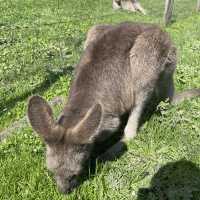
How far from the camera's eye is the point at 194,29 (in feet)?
43.9

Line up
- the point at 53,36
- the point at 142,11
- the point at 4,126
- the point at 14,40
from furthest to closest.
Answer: the point at 142,11 → the point at 53,36 → the point at 14,40 → the point at 4,126

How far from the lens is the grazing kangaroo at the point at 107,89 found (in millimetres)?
4637

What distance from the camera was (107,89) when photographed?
571 cm

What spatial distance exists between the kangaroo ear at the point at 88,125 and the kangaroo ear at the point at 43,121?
0.50ft

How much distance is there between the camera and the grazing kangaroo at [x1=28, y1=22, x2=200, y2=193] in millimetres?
4637

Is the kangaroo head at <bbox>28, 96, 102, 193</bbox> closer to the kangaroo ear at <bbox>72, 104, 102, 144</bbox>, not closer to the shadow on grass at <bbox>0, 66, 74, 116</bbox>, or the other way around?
the kangaroo ear at <bbox>72, 104, 102, 144</bbox>

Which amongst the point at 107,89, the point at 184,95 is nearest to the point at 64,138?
the point at 107,89

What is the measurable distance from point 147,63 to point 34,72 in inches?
120

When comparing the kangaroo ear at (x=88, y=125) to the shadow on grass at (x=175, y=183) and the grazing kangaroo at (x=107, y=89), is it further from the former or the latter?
the shadow on grass at (x=175, y=183)

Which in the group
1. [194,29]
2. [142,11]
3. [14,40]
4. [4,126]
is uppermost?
[4,126]

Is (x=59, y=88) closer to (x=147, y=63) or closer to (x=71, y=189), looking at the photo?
(x=147, y=63)

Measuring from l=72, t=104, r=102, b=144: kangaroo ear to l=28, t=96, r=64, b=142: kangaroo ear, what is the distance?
0.50 ft

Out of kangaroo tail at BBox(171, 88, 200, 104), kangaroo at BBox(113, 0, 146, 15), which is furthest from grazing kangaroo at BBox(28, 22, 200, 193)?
kangaroo at BBox(113, 0, 146, 15)

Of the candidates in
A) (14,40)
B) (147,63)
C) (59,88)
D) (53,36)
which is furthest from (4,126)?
(53,36)
